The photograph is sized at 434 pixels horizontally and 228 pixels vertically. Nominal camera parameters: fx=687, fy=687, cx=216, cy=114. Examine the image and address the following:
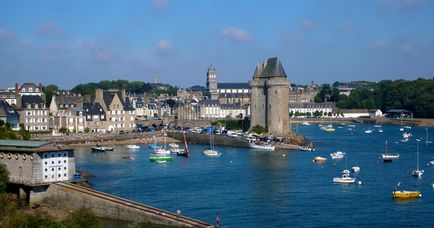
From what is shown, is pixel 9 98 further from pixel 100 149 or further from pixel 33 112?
pixel 100 149

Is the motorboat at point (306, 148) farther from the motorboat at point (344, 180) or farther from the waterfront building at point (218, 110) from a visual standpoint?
the waterfront building at point (218, 110)

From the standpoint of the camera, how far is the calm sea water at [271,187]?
23.3 meters

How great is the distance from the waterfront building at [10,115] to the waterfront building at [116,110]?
9.05 m

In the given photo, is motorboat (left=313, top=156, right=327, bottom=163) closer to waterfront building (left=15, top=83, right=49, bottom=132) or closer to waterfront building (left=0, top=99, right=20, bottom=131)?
waterfront building (left=0, top=99, right=20, bottom=131)

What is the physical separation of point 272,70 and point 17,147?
31.6 m

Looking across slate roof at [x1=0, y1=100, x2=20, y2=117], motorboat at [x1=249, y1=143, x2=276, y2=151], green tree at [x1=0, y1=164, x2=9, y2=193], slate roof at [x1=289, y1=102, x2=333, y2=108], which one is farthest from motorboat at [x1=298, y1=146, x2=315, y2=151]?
slate roof at [x1=289, y1=102, x2=333, y2=108]

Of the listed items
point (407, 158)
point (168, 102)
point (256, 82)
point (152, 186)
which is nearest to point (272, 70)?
point (256, 82)

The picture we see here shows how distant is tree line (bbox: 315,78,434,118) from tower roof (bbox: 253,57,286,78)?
39.9 metres

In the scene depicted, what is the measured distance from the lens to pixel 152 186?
29.8 metres

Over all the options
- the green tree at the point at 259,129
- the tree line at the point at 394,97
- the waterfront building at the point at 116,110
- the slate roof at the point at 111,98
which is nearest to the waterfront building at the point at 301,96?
the tree line at the point at 394,97

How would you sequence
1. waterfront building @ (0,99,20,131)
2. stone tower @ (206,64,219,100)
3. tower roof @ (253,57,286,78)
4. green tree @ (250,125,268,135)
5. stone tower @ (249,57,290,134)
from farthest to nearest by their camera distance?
stone tower @ (206,64,219,100) → green tree @ (250,125,268,135) → tower roof @ (253,57,286,78) → stone tower @ (249,57,290,134) → waterfront building @ (0,99,20,131)

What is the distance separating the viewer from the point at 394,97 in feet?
326

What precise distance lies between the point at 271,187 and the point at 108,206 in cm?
890

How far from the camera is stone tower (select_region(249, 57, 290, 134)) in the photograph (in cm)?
5312
